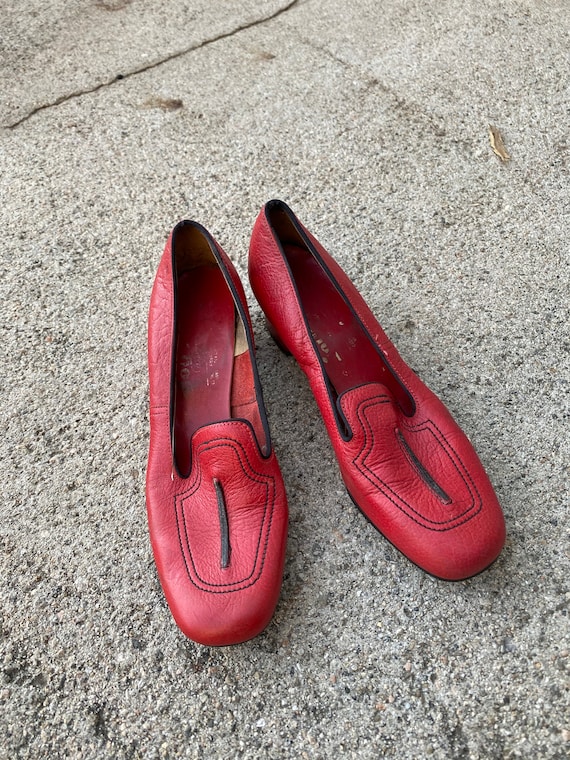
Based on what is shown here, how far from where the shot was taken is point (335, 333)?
1.45 m

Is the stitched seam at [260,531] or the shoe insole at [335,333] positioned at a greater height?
the shoe insole at [335,333]

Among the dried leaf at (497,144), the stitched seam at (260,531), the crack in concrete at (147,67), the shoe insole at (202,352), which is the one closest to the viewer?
the stitched seam at (260,531)

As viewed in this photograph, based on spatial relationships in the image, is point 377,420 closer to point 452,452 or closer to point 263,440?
point 452,452

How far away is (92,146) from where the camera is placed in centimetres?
203

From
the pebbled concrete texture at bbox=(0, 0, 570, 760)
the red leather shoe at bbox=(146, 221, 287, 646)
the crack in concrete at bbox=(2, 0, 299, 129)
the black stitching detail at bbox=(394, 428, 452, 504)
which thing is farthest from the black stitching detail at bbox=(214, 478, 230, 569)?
the crack in concrete at bbox=(2, 0, 299, 129)

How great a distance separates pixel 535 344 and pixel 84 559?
114 centimetres

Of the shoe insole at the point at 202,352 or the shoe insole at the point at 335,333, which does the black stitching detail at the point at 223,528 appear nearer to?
the shoe insole at the point at 202,352

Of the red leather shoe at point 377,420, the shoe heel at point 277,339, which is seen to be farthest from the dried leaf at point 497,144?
the shoe heel at point 277,339

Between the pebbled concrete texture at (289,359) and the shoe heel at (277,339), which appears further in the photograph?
the shoe heel at (277,339)

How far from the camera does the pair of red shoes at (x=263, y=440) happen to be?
111cm

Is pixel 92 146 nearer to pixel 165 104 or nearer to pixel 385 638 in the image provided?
pixel 165 104

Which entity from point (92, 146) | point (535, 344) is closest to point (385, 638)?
point (535, 344)

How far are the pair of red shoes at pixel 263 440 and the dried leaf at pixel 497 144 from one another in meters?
0.87

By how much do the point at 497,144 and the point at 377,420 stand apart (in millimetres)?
1222
